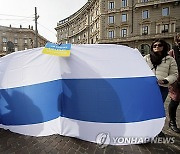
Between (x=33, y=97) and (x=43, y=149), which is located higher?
(x=33, y=97)

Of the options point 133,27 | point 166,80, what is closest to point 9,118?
point 166,80

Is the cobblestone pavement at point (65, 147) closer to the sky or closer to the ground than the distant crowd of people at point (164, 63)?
closer to the ground

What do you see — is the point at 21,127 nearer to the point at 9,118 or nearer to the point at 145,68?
the point at 9,118

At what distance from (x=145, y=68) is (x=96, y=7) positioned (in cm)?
4391

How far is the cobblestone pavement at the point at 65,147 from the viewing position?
262 centimetres

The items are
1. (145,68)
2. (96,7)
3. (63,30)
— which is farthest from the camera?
(63,30)

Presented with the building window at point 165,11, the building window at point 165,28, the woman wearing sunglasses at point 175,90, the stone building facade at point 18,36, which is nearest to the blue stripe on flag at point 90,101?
the woman wearing sunglasses at point 175,90

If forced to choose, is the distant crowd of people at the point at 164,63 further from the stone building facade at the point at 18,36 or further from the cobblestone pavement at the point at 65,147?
the stone building facade at the point at 18,36

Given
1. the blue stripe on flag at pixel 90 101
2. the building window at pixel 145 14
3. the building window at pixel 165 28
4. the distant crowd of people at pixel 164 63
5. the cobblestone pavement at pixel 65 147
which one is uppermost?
the building window at pixel 145 14

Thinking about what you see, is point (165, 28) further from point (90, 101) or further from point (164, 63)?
point (90, 101)

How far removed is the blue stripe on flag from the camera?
257cm

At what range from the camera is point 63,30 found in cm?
7156

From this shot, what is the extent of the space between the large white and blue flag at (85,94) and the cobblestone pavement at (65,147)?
0.16 m

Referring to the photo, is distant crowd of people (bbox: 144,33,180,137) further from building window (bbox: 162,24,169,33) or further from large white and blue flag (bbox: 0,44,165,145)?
building window (bbox: 162,24,169,33)
